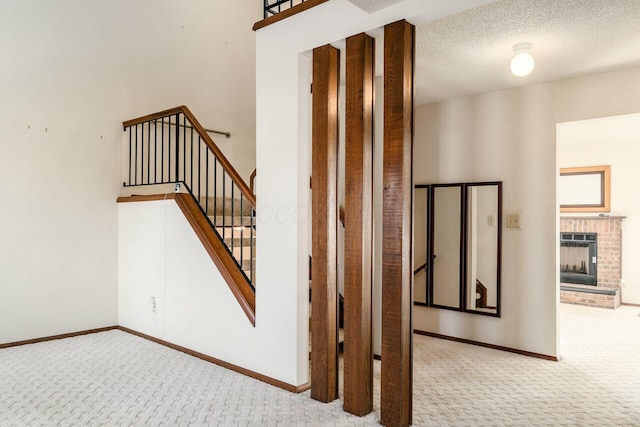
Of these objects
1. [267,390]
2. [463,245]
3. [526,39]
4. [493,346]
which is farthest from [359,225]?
[493,346]

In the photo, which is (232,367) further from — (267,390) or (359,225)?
(359,225)

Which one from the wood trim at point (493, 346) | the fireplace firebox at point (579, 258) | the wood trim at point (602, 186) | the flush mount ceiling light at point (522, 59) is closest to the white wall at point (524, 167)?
the wood trim at point (493, 346)

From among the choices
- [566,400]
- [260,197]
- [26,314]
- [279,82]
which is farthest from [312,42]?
[26,314]

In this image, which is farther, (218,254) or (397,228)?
(218,254)

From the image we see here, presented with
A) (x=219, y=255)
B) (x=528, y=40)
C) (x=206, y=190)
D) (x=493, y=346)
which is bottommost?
(x=493, y=346)

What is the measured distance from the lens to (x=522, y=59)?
295cm

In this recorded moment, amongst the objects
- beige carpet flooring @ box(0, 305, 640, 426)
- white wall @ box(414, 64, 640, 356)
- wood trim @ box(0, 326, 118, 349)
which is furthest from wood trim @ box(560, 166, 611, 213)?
wood trim @ box(0, 326, 118, 349)

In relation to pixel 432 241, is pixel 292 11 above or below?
above

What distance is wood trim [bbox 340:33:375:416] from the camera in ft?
8.25

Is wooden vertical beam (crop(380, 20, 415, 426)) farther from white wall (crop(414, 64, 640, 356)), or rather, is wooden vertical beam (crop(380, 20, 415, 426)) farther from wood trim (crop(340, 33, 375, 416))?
white wall (crop(414, 64, 640, 356))

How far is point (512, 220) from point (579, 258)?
11.5 feet

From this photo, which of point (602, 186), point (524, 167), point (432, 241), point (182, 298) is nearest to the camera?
point (182, 298)

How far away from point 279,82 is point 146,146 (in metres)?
2.58

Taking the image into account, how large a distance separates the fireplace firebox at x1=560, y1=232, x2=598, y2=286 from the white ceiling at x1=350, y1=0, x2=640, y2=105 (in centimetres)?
384
